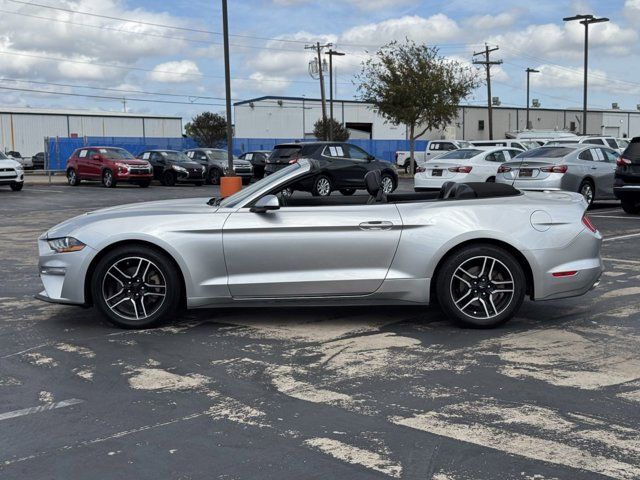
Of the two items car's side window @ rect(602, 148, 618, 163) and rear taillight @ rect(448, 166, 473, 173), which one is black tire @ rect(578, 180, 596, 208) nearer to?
car's side window @ rect(602, 148, 618, 163)

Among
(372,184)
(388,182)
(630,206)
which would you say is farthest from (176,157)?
(372,184)

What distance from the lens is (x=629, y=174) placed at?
15.0m

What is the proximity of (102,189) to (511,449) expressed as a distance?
2707cm

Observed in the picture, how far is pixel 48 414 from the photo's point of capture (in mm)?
4215

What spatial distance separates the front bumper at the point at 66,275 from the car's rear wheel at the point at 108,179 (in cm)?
2433

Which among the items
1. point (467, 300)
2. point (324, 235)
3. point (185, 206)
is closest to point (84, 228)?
point (185, 206)

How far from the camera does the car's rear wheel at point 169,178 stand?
31.5 m

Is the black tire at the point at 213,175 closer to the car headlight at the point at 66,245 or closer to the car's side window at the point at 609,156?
the car's side window at the point at 609,156

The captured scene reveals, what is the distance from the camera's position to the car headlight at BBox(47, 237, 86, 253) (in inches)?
238

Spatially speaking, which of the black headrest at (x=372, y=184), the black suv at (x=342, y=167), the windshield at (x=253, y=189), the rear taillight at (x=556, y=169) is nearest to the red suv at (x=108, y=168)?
the black suv at (x=342, y=167)

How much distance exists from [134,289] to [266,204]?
133cm

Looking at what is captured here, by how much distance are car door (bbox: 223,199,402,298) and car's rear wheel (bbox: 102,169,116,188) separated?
2494 centimetres

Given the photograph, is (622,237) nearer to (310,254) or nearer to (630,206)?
(630,206)

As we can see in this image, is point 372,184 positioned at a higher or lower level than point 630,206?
higher
